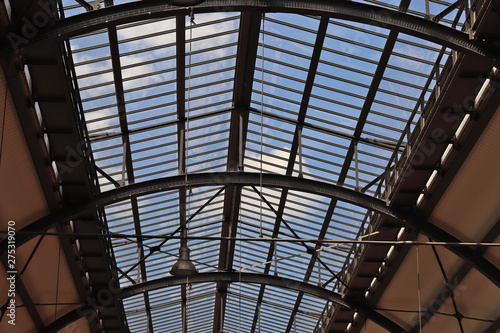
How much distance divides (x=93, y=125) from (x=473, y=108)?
505 inches

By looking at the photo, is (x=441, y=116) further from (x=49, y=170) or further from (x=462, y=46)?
(x=49, y=170)

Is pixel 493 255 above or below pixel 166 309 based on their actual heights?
below

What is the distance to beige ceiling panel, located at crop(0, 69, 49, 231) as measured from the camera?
1927cm

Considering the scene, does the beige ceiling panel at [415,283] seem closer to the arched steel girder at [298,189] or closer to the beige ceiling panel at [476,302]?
the beige ceiling panel at [476,302]

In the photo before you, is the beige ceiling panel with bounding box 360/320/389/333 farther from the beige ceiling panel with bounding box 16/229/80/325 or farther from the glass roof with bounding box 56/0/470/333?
the beige ceiling panel with bounding box 16/229/80/325

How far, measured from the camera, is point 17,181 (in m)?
21.2

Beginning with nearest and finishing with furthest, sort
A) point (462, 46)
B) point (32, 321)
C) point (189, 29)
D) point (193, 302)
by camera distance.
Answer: point (462, 46) < point (189, 29) < point (32, 321) < point (193, 302)

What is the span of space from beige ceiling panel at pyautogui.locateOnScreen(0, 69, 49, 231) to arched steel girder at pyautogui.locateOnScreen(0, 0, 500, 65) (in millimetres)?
3125

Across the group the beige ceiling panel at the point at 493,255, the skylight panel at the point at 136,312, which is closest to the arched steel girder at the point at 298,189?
the beige ceiling panel at the point at 493,255

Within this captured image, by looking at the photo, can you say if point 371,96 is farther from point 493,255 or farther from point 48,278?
point 48,278

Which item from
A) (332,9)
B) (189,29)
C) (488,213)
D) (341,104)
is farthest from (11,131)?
(488,213)

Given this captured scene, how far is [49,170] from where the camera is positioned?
2177 cm

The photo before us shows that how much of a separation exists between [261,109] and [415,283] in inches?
440

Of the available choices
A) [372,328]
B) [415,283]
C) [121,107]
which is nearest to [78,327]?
[121,107]
